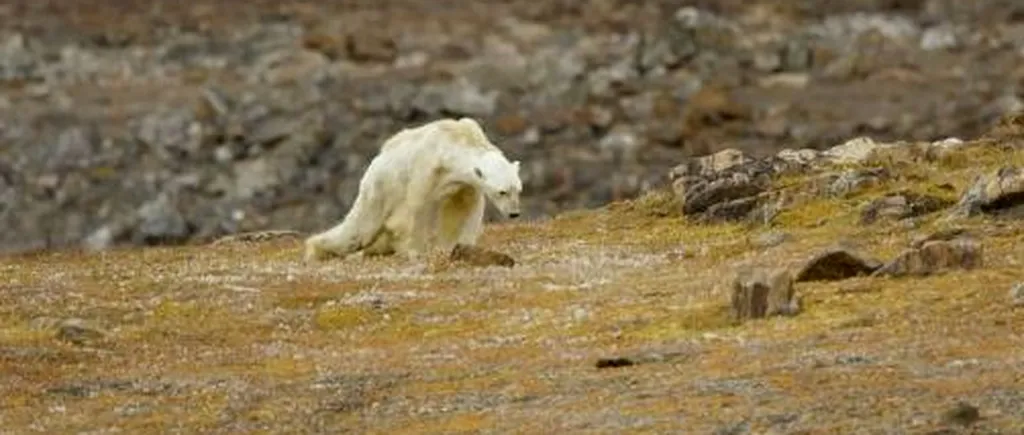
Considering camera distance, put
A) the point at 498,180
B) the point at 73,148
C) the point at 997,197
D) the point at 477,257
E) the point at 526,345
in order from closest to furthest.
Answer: the point at 526,345, the point at 997,197, the point at 477,257, the point at 498,180, the point at 73,148

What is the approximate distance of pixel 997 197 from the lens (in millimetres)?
41281

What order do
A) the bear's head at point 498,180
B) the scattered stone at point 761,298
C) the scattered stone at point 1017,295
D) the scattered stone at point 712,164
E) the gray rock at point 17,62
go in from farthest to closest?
1. the gray rock at point 17,62
2. the scattered stone at point 712,164
3. the bear's head at point 498,180
4. the scattered stone at point 761,298
5. the scattered stone at point 1017,295

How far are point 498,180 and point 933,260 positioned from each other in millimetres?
9024

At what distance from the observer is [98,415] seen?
31.5 meters

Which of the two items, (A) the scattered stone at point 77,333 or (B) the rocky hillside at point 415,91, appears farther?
(B) the rocky hillside at point 415,91

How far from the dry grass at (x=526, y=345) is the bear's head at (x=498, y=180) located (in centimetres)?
84

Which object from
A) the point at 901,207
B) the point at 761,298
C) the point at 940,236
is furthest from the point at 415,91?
the point at 761,298

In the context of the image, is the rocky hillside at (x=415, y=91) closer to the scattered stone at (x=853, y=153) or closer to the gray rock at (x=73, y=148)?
the gray rock at (x=73, y=148)

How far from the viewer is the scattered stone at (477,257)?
41969 millimetres

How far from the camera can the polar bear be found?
4359 centimetres

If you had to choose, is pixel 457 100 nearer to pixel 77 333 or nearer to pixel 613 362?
pixel 77 333

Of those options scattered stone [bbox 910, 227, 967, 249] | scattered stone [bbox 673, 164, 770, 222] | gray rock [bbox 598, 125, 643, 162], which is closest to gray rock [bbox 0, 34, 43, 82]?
gray rock [bbox 598, 125, 643, 162]

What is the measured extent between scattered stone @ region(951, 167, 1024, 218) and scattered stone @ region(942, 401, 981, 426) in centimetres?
1439

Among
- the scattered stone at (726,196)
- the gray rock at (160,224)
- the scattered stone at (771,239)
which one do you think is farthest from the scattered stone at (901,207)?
the gray rock at (160,224)
